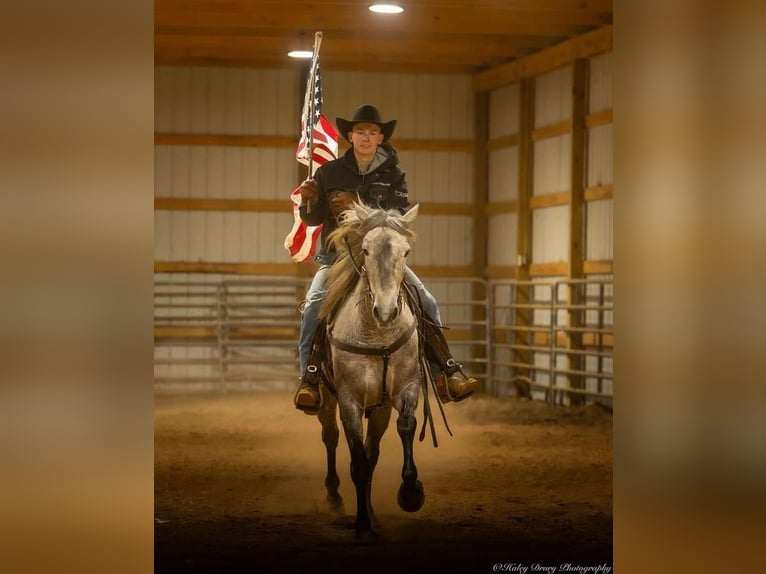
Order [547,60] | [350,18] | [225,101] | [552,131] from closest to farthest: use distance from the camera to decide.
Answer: [350,18] < [547,60] < [552,131] < [225,101]

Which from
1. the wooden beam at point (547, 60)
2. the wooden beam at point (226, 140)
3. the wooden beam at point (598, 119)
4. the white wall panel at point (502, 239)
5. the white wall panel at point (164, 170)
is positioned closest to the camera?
the wooden beam at point (547, 60)

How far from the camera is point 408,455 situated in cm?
470

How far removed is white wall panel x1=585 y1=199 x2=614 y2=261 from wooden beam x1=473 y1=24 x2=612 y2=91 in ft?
4.16

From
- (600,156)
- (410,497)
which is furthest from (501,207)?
(410,497)

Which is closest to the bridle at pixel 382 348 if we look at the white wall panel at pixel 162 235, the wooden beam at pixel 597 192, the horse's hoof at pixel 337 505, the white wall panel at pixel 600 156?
the horse's hoof at pixel 337 505

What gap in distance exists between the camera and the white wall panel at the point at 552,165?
1031cm

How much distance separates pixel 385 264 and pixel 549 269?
626 centimetres

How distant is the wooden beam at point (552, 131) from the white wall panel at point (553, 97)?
0.19 feet

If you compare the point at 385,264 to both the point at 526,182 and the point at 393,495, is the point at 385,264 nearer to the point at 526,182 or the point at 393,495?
the point at 393,495

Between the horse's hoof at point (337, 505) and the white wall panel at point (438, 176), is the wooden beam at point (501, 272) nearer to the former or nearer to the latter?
the white wall panel at point (438, 176)

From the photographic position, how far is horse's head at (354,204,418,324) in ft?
14.5

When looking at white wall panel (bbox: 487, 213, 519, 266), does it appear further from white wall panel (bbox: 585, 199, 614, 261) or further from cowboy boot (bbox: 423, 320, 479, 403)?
cowboy boot (bbox: 423, 320, 479, 403)

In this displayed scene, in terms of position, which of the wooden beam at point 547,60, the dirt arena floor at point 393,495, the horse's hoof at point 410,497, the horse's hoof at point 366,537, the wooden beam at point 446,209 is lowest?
the dirt arena floor at point 393,495
